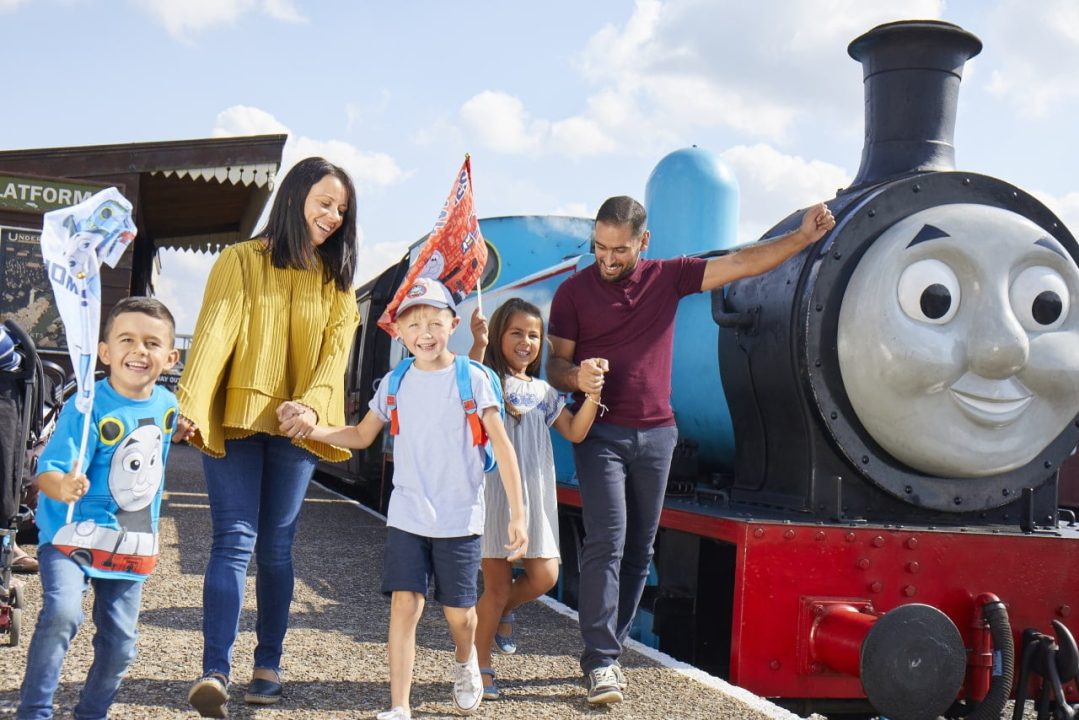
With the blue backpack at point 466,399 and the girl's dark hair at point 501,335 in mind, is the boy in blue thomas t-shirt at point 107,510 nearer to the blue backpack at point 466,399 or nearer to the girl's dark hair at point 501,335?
the blue backpack at point 466,399

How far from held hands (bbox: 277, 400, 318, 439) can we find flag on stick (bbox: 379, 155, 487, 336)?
1.53 ft

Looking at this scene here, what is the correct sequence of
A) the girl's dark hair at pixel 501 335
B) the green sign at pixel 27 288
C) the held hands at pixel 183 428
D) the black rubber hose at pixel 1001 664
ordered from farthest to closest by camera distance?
the green sign at pixel 27 288 → the girl's dark hair at pixel 501 335 → the black rubber hose at pixel 1001 664 → the held hands at pixel 183 428

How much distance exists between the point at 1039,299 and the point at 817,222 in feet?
3.58

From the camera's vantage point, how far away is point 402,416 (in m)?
3.04

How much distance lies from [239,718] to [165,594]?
2.08 m

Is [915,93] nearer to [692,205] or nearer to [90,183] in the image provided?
[692,205]

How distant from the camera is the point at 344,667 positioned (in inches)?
141

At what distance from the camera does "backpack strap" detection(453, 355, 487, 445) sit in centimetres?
299

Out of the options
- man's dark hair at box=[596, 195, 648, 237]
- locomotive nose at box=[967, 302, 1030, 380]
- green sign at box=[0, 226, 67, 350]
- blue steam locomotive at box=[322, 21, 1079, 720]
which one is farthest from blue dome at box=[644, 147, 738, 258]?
green sign at box=[0, 226, 67, 350]

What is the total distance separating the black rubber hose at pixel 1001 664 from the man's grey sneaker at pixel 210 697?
7.70ft

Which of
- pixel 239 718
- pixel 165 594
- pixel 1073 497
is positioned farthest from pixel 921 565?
pixel 1073 497

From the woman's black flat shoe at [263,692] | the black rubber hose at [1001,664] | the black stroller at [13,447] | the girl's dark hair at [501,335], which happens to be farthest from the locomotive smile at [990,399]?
the black stroller at [13,447]

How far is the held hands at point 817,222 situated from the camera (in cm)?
336

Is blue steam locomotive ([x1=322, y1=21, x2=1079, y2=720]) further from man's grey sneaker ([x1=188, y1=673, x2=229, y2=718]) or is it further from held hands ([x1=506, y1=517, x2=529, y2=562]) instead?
man's grey sneaker ([x1=188, y1=673, x2=229, y2=718])
